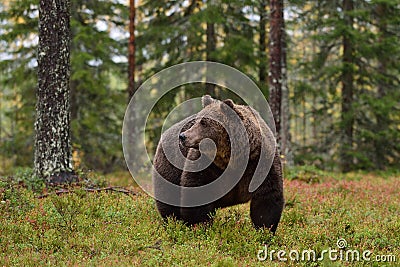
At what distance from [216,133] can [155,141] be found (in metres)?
14.4

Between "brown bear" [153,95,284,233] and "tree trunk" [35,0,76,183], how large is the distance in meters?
4.26

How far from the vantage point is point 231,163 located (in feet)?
22.2

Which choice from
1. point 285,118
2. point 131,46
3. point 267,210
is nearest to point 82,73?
point 131,46

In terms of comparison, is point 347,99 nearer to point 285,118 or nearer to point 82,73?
point 285,118

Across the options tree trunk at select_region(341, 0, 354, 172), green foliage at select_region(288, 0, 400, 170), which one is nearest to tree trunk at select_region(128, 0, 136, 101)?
green foliage at select_region(288, 0, 400, 170)

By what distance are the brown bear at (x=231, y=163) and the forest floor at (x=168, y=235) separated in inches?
12.8

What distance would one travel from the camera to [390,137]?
66.0ft

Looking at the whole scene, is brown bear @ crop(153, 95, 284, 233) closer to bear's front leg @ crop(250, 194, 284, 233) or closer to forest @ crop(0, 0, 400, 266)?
bear's front leg @ crop(250, 194, 284, 233)

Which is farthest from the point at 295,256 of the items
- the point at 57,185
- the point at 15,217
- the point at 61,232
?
the point at 57,185

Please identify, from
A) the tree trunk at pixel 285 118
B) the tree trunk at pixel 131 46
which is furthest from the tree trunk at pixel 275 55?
the tree trunk at pixel 131 46

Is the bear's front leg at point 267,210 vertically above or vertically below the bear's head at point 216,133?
below

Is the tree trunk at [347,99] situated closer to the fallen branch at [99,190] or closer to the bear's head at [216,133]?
the fallen branch at [99,190]

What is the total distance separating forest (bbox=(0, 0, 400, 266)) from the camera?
21.3ft

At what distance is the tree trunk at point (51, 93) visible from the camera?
10.3 metres
